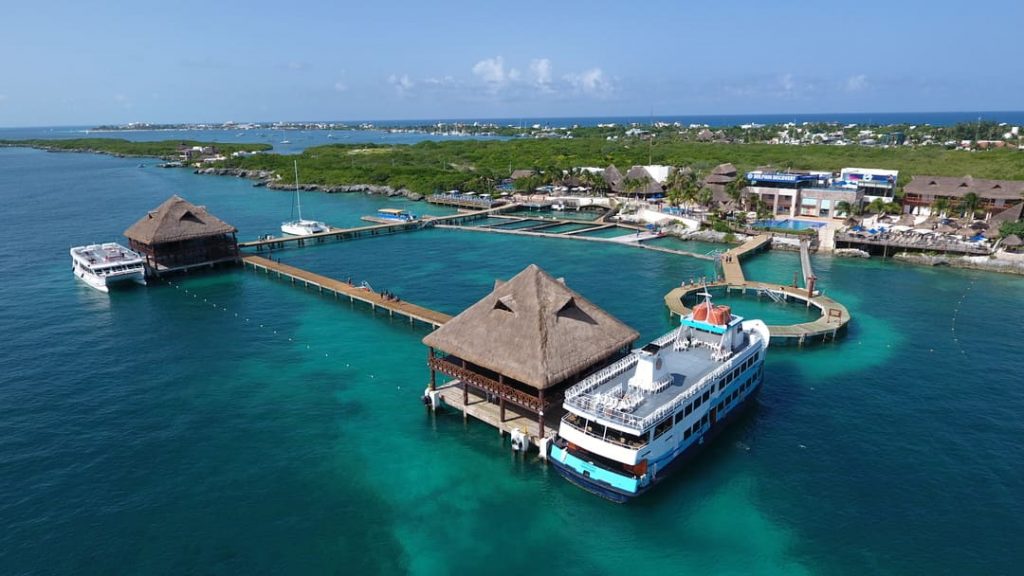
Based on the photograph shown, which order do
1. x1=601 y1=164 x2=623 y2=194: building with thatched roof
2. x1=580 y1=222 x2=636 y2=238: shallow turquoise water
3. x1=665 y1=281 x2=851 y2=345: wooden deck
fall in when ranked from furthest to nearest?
x1=601 y1=164 x2=623 y2=194: building with thatched roof, x1=580 y1=222 x2=636 y2=238: shallow turquoise water, x1=665 y1=281 x2=851 y2=345: wooden deck

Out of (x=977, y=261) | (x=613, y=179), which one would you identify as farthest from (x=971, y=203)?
(x=613, y=179)

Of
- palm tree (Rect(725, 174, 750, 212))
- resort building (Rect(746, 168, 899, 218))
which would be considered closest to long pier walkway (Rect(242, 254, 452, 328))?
palm tree (Rect(725, 174, 750, 212))

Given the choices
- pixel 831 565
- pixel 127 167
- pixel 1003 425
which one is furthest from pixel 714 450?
pixel 127 167

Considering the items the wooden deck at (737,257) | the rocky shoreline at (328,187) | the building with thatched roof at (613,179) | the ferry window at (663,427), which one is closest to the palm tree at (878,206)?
the wooden deck at (737,257)

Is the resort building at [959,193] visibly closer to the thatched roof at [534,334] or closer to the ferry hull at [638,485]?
the ferry hull at [638,485]

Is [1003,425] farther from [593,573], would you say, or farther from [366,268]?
[366,268]

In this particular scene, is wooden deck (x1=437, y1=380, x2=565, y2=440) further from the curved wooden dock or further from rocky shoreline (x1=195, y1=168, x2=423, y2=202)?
rocky shoreline (x1=195, y1=168, x2=423, y2=202)
